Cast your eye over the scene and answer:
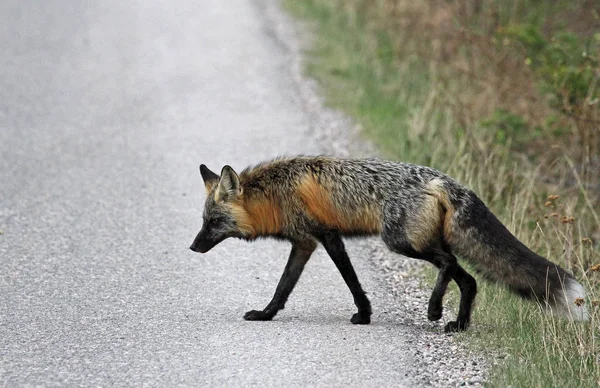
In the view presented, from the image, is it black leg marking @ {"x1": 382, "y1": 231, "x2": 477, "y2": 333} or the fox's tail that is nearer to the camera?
the fox's tail

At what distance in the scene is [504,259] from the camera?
6.68 metres

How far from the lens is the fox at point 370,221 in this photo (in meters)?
6.73

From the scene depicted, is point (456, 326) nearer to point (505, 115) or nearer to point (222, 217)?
point (222, 217)

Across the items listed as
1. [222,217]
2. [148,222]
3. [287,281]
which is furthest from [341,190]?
[148,222]

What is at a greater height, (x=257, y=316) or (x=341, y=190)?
(x=341, y=190)

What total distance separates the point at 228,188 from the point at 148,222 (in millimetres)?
2238

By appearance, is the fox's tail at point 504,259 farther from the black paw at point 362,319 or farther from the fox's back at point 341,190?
the black paw at point 362,319

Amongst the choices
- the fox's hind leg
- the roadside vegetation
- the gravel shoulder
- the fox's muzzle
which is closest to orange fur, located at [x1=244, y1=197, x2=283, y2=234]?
the fox's muzzle

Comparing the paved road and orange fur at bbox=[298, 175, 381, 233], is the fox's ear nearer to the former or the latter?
orange fur at bbox=[298, 175, 381, 233]

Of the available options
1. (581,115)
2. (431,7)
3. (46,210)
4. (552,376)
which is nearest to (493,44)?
(431,7)

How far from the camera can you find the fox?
673 cm

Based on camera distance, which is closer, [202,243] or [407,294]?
[202,243]

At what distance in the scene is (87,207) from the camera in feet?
31.4

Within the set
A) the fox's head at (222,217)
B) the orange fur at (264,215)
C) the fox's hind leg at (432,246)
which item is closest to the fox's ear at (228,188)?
the fox's head at (222,217)
